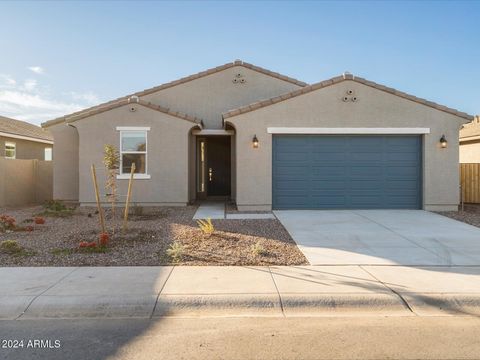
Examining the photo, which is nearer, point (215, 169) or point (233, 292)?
point (233, 292)

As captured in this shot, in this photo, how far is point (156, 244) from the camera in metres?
8.07

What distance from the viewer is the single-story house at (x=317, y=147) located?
42.9ft

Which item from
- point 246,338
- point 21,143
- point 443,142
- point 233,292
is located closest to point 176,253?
point 233,292

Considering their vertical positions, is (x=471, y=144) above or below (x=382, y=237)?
above

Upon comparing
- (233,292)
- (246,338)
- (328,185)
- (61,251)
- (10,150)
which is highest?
(10,150)

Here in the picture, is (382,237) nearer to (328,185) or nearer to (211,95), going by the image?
(328,185)

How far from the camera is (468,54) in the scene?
16.4 m

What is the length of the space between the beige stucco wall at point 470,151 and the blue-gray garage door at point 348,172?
849 centimetres

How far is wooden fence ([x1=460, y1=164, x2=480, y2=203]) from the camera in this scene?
→ 15.0 metres

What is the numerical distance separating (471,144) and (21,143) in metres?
24.4

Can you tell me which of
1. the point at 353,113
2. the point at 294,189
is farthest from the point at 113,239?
the point at 353,113

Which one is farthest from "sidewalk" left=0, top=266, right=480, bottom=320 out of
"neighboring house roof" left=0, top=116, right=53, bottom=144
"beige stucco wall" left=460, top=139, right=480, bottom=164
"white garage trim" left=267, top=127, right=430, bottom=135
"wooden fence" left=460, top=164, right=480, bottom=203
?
"neighboring house roof" left=0, top=116, right=53, bottom=144

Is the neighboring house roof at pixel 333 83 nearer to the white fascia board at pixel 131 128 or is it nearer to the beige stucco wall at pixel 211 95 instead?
the white fascia board at pixel 131 128

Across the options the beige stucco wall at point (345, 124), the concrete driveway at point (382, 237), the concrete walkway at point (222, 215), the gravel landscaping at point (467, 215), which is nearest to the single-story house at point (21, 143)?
the concrete walkway at point (222, 215)
